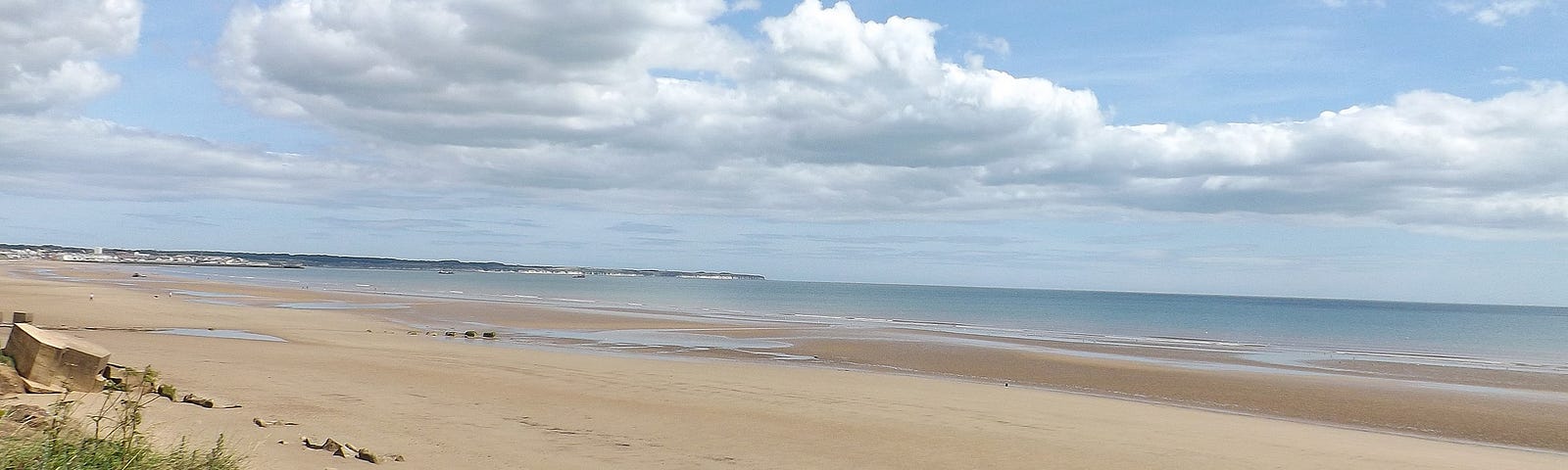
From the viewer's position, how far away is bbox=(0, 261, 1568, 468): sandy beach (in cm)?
961

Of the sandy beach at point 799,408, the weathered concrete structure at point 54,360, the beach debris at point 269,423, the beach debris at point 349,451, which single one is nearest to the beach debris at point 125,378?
the weathered concrete structure at point 54,360

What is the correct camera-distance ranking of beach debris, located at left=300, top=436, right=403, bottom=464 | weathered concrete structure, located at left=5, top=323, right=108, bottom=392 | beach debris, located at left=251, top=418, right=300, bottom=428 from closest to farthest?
beach debris, located at left=300, top=436, right=403, bottom=464 → weathered concrete structure, located at left=5, top=323, right=108, bottom=392 → beach debris, located at left=251, top=418, right=300, bottom=428

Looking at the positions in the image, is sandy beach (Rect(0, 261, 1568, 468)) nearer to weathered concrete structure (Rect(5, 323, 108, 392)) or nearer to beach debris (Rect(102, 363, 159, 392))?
beach debris (Rect(102, 363, 159, 392))

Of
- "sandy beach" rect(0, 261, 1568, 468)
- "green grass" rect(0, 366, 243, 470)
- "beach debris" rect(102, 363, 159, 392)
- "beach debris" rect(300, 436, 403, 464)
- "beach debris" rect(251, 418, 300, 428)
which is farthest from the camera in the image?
"sandy beach" rect(0, 261, 1568, 468)

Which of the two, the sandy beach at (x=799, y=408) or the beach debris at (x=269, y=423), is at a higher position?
the beach debris at (x=269, y=423)

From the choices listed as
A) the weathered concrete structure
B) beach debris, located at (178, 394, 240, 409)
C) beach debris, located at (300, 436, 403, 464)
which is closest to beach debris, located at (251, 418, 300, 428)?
beach debris, located at (300, 436, 403, 464)

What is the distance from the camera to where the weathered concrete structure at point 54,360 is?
8945 mm

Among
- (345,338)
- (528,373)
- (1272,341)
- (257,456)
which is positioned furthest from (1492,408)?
(1272,341)

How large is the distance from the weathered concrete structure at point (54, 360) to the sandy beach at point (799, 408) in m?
0.64

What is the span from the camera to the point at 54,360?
9086 mm

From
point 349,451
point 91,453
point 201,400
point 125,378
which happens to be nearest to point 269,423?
point 201,400

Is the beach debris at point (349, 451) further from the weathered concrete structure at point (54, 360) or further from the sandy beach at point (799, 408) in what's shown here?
the weathered concrete structure at point (54, 360)

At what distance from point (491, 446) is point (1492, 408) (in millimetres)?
18817

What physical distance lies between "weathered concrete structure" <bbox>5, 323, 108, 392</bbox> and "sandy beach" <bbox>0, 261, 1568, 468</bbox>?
2.10 feet
